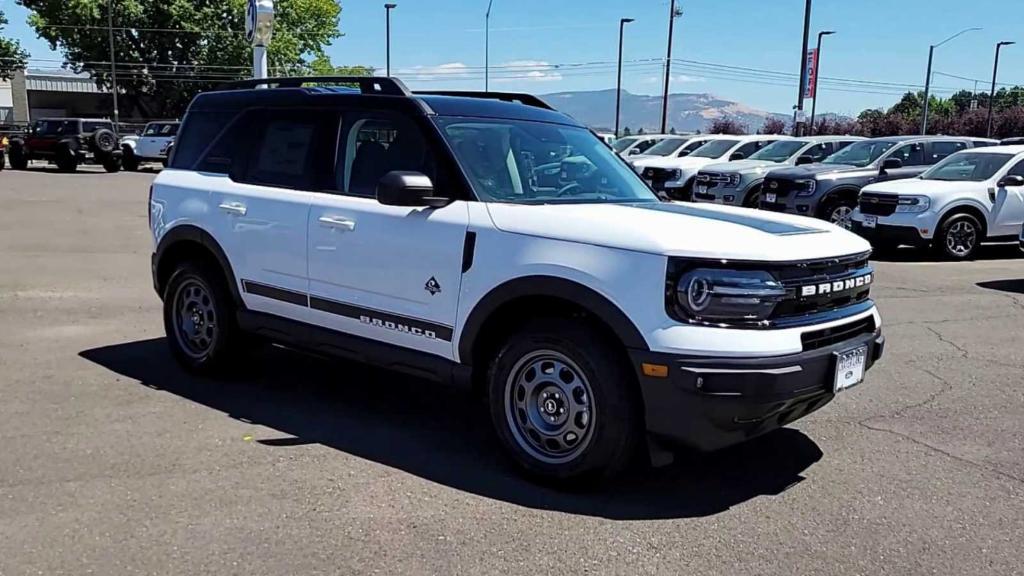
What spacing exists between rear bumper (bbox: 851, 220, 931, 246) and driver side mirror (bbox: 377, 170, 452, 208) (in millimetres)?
10277

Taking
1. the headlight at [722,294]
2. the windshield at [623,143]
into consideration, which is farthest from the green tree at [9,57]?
the headlight at [722,294]

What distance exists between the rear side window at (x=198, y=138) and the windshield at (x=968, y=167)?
458 inches

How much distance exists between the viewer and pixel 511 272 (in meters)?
4.23

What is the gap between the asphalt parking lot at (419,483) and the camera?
11.8 feet

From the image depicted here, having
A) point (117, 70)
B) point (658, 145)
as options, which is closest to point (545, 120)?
point (658, 145)

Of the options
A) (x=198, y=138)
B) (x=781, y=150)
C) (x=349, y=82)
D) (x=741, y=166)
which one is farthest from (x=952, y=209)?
(x=198, y=138)

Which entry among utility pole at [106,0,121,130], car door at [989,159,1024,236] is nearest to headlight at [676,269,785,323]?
car door at [989,159,1024,236]

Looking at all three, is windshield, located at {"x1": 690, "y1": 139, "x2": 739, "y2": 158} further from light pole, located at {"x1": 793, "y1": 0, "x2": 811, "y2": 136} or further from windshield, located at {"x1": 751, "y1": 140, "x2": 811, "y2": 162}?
light pole, located at {"x1": 793, "y1": 0, "x2": 811, "y2": 136}

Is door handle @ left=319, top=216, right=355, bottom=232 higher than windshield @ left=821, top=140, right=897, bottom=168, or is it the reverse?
windshield @ left=821, top=140, right=897, bottom=168

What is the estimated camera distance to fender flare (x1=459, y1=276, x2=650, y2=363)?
12.7ft

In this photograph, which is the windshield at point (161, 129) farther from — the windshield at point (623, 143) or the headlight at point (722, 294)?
the headlight at point (722, 294)

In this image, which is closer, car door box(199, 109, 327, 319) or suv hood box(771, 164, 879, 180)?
car door box(199, 109, 327, 319)

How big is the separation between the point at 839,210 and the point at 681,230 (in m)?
11.5

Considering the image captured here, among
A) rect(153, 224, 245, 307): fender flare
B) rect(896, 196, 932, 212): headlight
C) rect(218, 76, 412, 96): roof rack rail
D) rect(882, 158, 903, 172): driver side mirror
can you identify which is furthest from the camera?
rect(882, 158, 903, 172): driver side mirror
